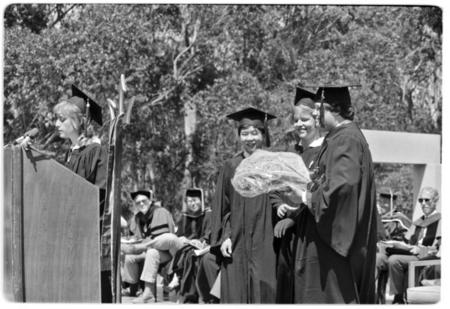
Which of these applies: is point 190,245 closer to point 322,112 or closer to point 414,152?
point 414,152

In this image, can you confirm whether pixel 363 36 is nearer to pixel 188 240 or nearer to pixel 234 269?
pixel 188 240

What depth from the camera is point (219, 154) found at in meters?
18.9

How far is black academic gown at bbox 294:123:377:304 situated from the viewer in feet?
18.4

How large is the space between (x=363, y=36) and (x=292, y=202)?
13.6 metres

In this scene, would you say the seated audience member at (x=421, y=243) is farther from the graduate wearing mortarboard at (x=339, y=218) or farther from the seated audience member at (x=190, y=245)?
the graduate wearing mortarboard at (x=339, y=218)

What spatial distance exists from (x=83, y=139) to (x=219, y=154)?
12077 millimetres

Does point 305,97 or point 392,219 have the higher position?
point 305,97

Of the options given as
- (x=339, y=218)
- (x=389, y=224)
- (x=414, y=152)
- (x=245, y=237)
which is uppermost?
(x=414, y=152)

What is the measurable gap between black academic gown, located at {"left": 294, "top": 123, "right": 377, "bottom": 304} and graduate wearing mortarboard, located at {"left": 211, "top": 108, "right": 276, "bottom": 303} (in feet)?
4.29

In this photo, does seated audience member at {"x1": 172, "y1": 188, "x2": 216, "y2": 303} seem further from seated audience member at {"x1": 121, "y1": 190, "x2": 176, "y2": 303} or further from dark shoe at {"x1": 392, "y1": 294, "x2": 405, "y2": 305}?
dark shoe at {"x1": 392, "y1": 294, "x2": 405, "y2": 305}

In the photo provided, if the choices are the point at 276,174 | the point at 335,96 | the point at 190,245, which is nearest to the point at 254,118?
the point at 335,96

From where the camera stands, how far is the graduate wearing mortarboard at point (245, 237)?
7336 mm

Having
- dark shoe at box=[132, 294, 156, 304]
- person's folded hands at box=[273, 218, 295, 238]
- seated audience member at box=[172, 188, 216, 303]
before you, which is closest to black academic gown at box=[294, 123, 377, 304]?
person's folded hands at box=[273, 218, 295, 238]

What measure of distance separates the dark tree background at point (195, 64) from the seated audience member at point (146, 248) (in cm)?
328
